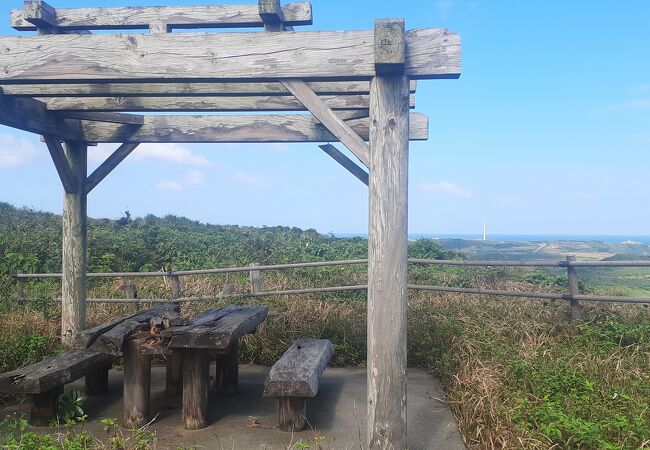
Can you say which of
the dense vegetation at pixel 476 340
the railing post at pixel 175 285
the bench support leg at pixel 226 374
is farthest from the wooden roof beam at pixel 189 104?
the railing post at pixel 175 285

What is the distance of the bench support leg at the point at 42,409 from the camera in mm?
4875

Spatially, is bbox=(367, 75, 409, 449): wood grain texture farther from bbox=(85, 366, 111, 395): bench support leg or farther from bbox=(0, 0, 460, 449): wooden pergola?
bbox=(85, 366, 111, 395): bench support leg

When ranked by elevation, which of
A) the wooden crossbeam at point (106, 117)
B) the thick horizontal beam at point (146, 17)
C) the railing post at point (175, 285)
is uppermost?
the thick horizontal beam at point (146, 17)

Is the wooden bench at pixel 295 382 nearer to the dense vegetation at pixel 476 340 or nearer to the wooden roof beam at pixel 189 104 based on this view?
the dense vegetation at pixel 476 340

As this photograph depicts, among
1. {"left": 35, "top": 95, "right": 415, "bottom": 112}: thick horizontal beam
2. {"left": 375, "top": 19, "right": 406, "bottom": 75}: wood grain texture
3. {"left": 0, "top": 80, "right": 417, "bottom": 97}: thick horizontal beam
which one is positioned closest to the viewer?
{"left": 375, "top": 19, "right": 406, "bottom": 75}: wood grain texture

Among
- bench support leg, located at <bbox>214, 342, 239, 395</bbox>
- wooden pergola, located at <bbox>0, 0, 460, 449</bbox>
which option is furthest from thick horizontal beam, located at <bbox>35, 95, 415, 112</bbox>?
bench support leg, located at <bbox>214, 342, 239, 395</bbox>

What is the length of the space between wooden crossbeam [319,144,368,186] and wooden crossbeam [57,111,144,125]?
2.11 metres

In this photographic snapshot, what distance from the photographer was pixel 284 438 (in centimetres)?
466

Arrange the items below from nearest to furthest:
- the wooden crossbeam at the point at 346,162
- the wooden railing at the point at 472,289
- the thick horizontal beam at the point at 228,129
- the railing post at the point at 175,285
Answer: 1. the wooden crossbeam at the point at 346,162
2. the thick horizontal beam at the point at 228,129
3. the wooden railing at the point at 472,289
4. the railing post at the point at 175,285

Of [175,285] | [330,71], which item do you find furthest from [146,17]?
[175,285]

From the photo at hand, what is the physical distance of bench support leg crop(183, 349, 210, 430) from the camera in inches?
192

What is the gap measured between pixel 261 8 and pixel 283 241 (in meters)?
12.8

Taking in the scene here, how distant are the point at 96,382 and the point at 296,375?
2.42m

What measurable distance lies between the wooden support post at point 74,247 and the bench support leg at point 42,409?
216 cm
